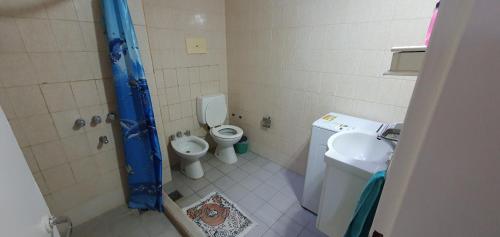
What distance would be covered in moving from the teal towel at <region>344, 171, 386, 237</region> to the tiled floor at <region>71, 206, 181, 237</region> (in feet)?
4.27

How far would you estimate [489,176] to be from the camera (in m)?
0.25

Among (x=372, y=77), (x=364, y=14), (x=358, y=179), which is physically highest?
(x=364, y=14)

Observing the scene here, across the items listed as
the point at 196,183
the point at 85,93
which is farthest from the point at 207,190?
the point at 85,93

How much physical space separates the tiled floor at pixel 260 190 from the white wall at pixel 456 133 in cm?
146

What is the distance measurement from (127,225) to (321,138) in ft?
5.59

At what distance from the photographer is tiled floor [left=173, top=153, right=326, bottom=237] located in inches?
64.1

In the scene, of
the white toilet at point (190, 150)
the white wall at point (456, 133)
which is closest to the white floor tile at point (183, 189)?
the white toilet at point (190, 150)

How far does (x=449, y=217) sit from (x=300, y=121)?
179cm

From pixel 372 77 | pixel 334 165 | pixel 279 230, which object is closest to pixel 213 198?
pixel 279 230

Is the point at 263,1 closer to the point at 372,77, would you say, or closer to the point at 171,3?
the point at 171,3

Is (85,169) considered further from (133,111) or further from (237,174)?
(237,174)

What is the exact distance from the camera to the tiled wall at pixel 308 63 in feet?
4.65

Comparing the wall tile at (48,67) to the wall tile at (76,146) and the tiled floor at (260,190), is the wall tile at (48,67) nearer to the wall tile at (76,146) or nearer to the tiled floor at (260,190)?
the wall tile at (76,146)

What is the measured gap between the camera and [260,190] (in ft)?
6.64
